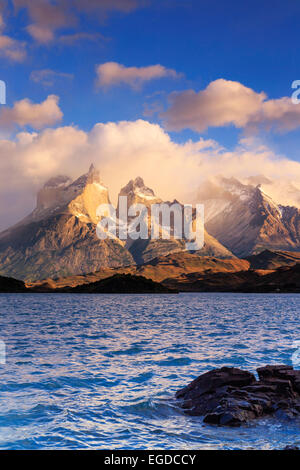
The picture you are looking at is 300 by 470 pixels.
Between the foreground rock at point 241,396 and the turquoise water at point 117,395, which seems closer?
the turquoise water at point 117,395

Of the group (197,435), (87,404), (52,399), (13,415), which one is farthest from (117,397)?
(197,435)

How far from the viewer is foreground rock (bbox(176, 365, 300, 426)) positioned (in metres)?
22.5

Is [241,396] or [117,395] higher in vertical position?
[241,396]

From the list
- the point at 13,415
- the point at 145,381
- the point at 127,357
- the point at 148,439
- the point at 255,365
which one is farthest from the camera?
the point at 127,357

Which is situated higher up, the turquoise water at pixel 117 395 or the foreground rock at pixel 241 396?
the foreground rock at pixel 241 396

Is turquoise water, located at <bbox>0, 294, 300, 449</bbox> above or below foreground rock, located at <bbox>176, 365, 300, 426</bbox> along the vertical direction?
below

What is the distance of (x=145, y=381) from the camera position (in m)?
31.8

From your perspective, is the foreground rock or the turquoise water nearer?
the turquoise water

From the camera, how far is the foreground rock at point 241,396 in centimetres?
2253

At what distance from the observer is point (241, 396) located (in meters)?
24.0

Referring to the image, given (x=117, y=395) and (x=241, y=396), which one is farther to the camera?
(x=117, y=395)
